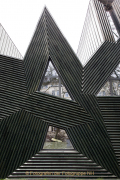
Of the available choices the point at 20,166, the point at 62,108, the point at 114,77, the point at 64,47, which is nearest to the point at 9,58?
the point at 64,47

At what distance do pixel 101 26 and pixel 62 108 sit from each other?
5703 mm

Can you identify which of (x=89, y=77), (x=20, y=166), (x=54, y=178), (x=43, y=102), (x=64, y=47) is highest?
(x=64, y=47)

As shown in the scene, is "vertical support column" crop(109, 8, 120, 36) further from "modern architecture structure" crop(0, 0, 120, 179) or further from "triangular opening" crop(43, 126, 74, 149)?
"triangular opening" crop(43, 126, 74, 149)

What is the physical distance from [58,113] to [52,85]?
1992 millimetres

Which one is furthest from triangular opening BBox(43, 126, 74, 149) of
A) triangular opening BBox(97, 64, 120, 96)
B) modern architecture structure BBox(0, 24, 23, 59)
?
modern architecture structure BBox(0, 24, 23, 59)

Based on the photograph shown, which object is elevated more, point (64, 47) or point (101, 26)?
point (101, 26)

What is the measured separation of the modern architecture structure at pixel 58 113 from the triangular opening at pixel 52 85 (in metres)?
0.65

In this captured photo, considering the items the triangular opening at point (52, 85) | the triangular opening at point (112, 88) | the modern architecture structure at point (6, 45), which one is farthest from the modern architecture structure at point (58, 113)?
the modern architecture structure at point (6, 45)

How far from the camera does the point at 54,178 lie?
5047 mm

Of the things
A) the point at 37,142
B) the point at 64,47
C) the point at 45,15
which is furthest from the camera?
the point at 45,15

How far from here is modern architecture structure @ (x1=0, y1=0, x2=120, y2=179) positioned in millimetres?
5230

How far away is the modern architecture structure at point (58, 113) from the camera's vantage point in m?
5.23

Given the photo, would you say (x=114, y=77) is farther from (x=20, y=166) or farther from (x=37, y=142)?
(x=20, y=166)

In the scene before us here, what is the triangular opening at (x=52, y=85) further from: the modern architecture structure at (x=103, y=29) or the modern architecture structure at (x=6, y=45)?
the modern architecture structure at (x=6, y=45)
